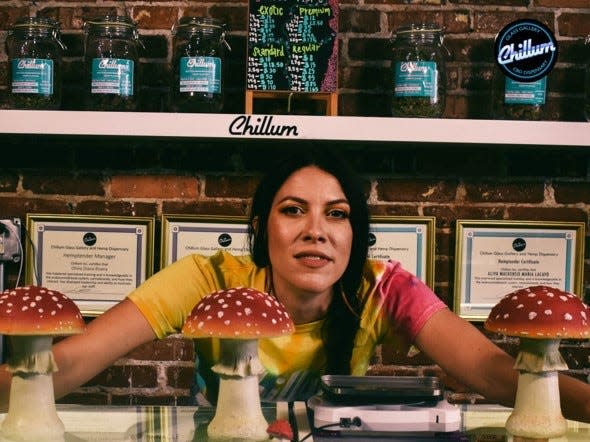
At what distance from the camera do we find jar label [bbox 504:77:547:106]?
6.39 feet

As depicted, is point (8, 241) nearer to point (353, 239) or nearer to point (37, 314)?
point (353, 239)

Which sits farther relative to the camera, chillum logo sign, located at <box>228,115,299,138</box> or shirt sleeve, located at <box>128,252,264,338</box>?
chillum logo sign, located at <box>228,115,299,138</box>

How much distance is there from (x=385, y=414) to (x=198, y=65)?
1135 millimetres

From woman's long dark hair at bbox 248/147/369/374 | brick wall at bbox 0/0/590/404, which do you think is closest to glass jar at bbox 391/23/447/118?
brick wall at bbox 0/0/590/404

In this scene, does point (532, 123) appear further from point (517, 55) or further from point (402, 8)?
point (402, 8)

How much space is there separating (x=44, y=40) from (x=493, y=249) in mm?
1265

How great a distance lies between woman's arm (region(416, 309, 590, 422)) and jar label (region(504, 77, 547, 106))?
669 mm

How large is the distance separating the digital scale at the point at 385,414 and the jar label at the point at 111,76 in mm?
1113

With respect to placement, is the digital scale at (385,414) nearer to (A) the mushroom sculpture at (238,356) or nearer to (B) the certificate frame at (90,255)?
(A) the mushroom sculpture at (238,356)

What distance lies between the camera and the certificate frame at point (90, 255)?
2.15 m

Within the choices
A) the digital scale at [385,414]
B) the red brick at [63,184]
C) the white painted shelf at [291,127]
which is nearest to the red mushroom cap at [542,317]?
the digital scale at [385,414]

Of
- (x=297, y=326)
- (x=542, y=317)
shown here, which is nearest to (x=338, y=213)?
(x=297, y=326)

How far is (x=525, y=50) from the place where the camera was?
1.98 m

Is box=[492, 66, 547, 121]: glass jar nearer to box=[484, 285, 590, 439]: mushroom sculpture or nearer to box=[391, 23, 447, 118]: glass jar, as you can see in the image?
box=[391, 23, 447, 118]: glass jar
